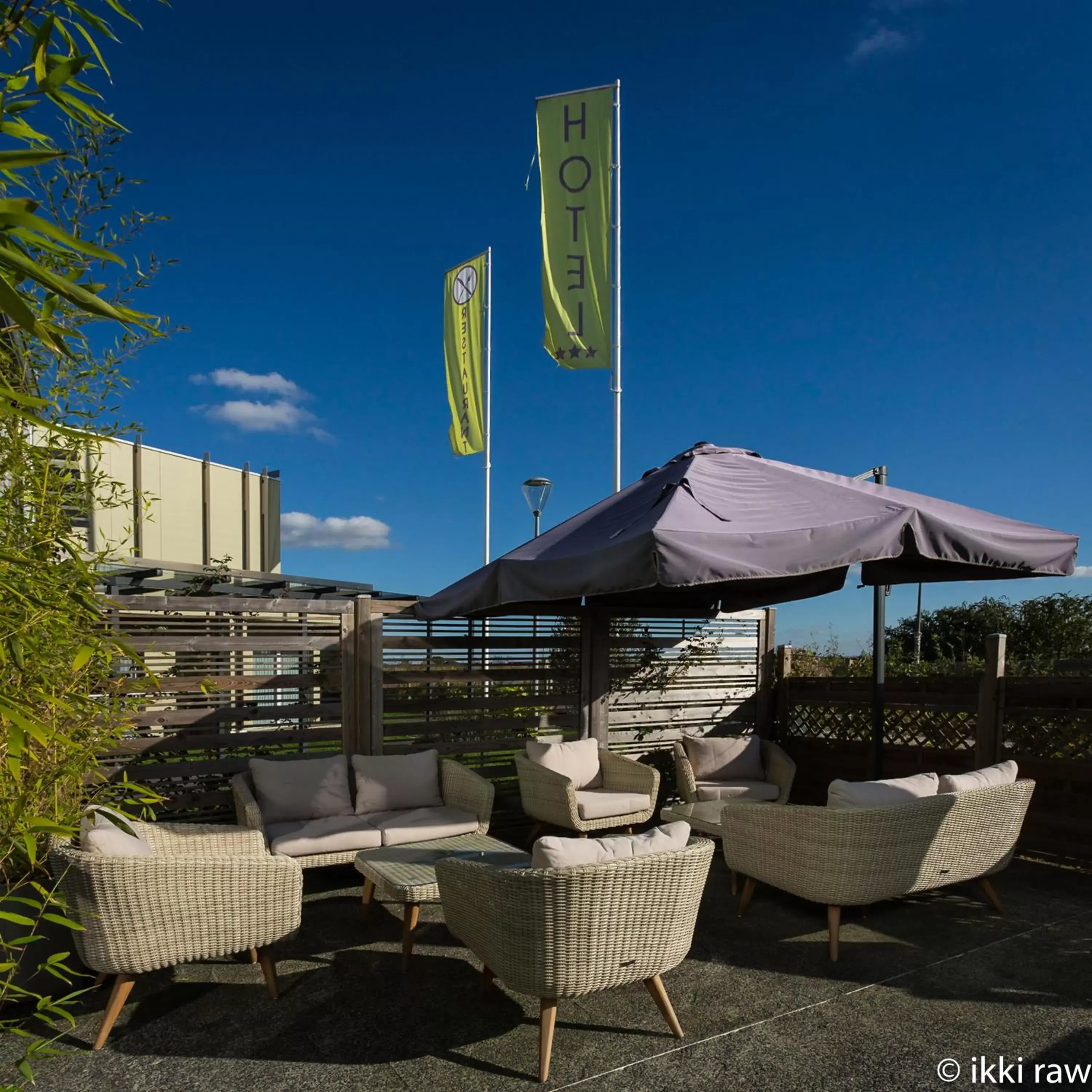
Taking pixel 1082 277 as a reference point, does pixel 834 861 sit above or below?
below

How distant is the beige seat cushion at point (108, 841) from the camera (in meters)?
3.08

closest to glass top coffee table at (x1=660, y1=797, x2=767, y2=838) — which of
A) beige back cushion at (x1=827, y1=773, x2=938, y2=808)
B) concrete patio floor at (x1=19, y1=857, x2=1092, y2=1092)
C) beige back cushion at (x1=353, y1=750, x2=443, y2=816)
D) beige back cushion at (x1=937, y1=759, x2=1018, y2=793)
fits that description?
concrete patio floor at (x1=19, y1=857, x2=1092, y2=1092)

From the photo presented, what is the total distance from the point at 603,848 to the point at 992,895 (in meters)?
2.72

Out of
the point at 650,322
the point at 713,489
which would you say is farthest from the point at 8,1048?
the point at 650,322

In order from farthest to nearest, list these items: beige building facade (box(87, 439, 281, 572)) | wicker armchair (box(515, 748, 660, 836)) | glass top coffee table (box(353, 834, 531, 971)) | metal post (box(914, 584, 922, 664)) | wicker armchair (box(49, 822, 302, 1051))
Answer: metal post (box(914, 584, 922, 664))
beige building facade (box(87, 439, 281, 572))
wicker armchair (box(515, 748, 660, 836))
glass top coffee table (box(353, 834, 531, 971))
wicker armchair (box(49, 822, 302, 1051))

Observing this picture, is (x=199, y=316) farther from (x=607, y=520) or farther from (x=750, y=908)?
(x=750, y=908)

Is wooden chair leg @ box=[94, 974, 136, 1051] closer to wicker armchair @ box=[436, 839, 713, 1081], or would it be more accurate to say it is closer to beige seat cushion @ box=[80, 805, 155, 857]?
beige seat cushion @ box=[80, 805, 155, 857]

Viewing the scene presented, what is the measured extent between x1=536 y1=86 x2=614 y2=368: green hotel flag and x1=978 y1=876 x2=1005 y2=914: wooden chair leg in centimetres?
573

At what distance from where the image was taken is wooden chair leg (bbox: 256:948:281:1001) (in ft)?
10.8

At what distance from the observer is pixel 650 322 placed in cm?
890

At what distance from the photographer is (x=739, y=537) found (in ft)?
11.1

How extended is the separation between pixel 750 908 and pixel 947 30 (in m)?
6.57

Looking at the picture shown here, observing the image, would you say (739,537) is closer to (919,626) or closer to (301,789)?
(301,789)

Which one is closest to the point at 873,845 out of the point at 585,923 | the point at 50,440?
the point at 585,923
